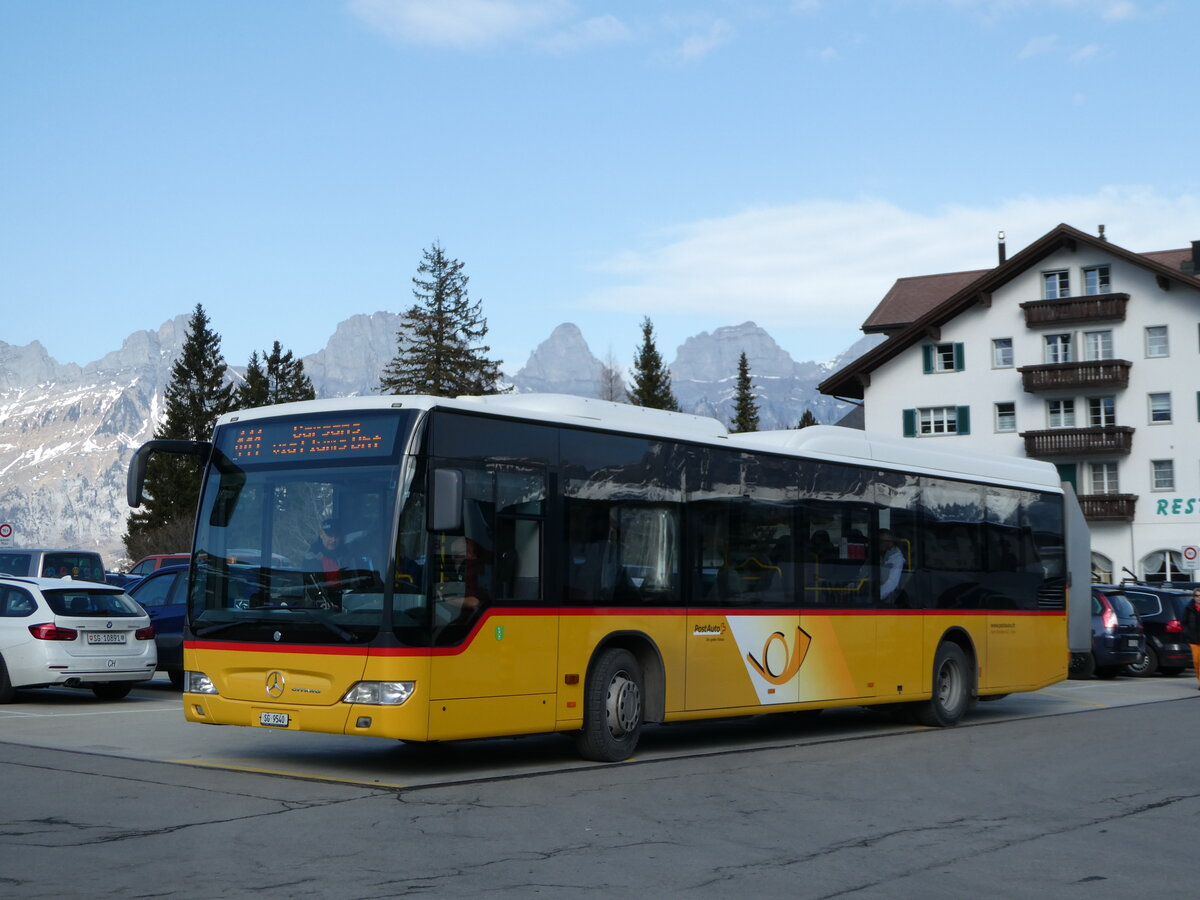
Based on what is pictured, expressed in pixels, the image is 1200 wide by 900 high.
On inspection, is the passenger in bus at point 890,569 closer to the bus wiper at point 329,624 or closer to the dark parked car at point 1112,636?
the bus wiper at point 329,624

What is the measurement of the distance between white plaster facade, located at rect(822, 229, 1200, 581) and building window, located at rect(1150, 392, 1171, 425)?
74mm

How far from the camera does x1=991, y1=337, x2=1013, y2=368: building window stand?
204ft

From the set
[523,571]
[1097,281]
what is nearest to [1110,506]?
[1097,281]

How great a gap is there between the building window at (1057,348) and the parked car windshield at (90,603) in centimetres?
4910

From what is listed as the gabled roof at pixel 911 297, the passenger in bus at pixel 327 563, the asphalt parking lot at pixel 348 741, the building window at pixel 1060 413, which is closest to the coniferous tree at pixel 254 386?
the gabled roof at pixel 911 297

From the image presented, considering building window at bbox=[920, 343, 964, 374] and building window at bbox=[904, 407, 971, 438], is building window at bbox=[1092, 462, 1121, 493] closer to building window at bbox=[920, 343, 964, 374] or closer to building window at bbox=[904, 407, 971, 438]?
building window at bbox=[904, 407, 971, 438]

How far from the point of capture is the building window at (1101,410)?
59781 millimetres

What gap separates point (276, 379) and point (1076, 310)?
188ft

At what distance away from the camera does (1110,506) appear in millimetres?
58500

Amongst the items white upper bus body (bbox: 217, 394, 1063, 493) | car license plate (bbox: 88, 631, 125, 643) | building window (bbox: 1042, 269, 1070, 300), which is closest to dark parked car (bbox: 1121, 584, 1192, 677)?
white upper bus body (bbox: 217, 394, 1063, 493)

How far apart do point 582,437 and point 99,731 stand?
5968mm

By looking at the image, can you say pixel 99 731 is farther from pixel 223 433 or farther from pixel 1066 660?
pixel 1066 660

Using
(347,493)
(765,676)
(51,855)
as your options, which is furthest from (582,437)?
(51,855)

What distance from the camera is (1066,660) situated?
19766mm
